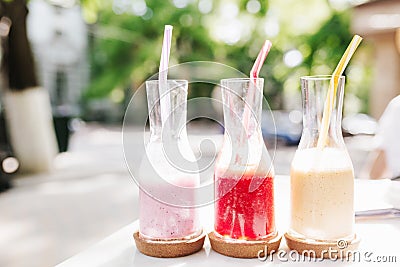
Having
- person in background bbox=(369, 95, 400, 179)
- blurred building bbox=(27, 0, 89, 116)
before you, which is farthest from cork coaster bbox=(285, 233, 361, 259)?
blurred building bbox=(27, 0, 89, 116)

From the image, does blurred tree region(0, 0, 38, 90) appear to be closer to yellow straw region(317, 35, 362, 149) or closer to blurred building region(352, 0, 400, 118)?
blurred building region(352, 0, 400, 118)

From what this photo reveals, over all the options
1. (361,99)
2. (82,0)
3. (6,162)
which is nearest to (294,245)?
(6,162)

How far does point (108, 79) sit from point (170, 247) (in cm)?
1281

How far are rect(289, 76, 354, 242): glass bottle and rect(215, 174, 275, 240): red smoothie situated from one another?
48 millimetres

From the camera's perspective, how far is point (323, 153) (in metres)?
0.79

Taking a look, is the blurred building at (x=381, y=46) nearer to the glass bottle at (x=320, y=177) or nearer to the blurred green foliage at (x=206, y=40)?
the blurred green foliage at (x=206, y=40)

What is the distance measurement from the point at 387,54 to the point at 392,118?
4834mm

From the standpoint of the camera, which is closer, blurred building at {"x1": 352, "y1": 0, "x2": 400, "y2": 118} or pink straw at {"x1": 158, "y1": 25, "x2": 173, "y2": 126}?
pink straw at {"x1": 158, "y1": 25, "x2": 173, "y2": 126}

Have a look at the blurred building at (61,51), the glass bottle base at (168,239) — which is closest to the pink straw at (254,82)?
the glass bottle base at (168,239)

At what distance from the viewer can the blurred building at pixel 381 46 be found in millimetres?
5625

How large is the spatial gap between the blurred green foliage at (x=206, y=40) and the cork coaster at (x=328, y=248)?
7830mm

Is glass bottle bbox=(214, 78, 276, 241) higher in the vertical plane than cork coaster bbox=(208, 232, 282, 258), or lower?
higher

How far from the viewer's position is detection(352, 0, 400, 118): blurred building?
5.62 m

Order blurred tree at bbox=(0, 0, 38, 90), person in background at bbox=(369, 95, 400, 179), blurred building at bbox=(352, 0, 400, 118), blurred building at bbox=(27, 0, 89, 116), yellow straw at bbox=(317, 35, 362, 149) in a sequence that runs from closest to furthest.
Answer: yellow straw at bbox=(317, 35, 362, 149) < person in background at bbox=(369, 95, 400, 179) < blurred tree at bbox=(0, 0, 38, 90) < blurred building at bbox=(352, 0, 400, 118) < blurred building at bbox=(27, 0, 89, 116)
